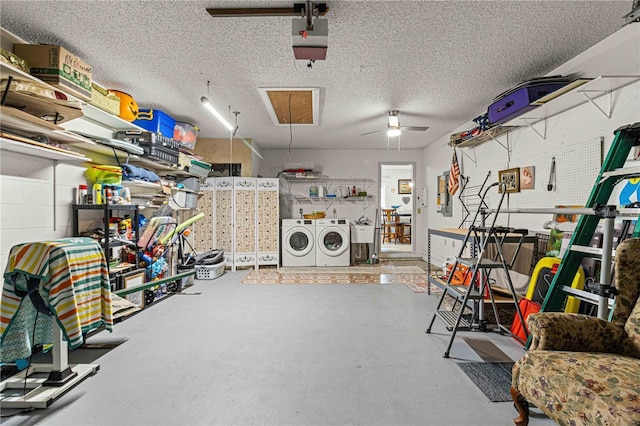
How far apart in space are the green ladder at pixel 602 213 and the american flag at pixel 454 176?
3.23m

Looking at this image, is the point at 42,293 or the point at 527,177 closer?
the point at 42,293

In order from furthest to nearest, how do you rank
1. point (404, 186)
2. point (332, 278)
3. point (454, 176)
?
point (404, 186)
point (454, 176)
point (332, 278)

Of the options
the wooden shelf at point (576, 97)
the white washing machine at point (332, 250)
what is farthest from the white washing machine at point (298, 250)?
the wooden shelf at point (576, 97)

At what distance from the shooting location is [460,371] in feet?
7.04

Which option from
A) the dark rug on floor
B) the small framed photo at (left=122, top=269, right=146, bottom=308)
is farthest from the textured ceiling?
the dark rug on floor

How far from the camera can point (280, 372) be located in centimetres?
213

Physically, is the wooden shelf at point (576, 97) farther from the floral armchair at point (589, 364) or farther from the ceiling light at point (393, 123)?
the floral armchair at point (589, 364)

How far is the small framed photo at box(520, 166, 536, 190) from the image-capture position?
3.65 metres

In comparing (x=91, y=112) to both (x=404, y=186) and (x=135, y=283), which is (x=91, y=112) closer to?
(x=135, y=283)

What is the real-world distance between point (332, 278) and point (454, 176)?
2.77 metres

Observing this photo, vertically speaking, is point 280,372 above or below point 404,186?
below

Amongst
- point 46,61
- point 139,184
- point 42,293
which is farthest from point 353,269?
point 46,61

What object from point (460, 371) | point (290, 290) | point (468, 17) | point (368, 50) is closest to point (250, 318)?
point (290, 290)

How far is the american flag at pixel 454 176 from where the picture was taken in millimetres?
5285
